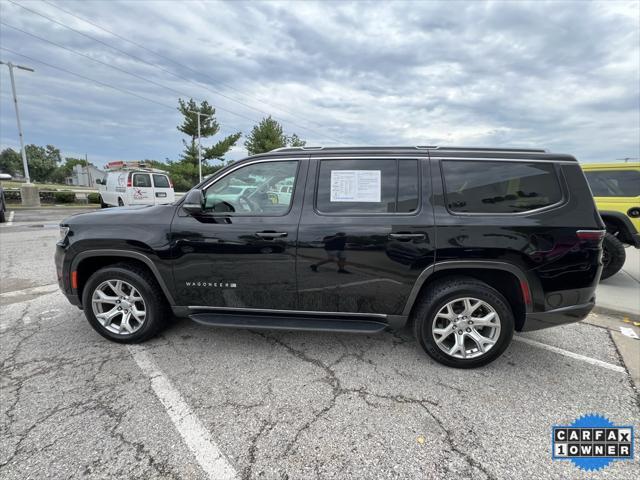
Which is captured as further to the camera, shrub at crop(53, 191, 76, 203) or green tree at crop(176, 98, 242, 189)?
green tree at crop(176, 98, 242, 189)

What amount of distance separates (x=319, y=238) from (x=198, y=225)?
3.56ft

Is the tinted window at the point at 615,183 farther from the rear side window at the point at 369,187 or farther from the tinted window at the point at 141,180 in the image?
the tinted window at the point at 141,180

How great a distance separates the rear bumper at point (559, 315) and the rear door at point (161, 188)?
605 inches

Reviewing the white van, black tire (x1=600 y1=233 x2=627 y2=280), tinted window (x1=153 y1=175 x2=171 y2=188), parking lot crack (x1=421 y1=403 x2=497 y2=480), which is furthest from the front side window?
tinted window (x1=153 y1=175 x2=171 y2=188)

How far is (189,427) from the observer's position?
212 centimetres

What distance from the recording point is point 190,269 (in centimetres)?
290

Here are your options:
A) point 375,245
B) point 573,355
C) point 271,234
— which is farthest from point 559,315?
point 271,234

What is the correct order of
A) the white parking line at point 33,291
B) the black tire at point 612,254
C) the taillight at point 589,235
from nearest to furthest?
1. the taillight at point 589,235
2. the white parking line at point 33,291
3. the black tire at point 612,254

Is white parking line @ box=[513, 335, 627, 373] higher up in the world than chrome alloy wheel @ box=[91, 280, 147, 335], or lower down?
lower down

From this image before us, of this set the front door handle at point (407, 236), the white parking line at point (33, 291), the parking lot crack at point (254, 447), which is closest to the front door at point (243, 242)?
the front door handle at point (407, 236)

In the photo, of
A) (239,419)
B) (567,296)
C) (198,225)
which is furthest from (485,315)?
(198,225)

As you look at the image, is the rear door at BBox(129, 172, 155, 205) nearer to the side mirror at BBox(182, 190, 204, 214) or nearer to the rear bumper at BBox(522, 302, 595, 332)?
the side mirror at BBox(182, 190, 204, 214)

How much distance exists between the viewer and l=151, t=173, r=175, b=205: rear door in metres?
14.9

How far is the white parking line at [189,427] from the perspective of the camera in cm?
183
